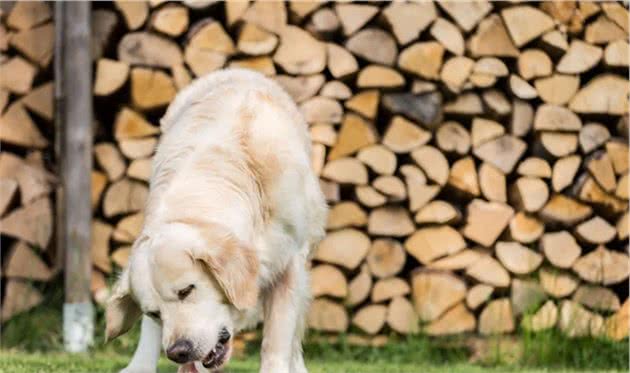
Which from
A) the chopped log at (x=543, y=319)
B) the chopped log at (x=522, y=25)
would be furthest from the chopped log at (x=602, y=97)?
the chopped log at (x=543, y=319)

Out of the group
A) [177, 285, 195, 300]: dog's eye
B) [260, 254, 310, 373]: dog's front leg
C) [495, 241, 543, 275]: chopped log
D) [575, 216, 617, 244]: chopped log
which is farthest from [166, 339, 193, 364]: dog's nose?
[575, 216, 617, 244]: chopped log

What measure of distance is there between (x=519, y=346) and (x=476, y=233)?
620 mm

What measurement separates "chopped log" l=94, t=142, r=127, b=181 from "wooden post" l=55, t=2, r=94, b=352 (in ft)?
0.52

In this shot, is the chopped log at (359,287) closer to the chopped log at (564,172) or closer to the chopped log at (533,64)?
the chopped log at (564,172)

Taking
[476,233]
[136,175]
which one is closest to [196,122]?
[136,175]

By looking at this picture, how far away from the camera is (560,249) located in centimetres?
679

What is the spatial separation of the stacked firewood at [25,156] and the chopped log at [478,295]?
217 centimetres

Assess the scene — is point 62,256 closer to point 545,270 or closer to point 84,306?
point 84,306

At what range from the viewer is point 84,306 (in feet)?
21.5

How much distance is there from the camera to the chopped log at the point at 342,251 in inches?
264

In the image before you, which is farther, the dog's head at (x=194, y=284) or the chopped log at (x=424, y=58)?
the chopped log at (x=424, y=58)

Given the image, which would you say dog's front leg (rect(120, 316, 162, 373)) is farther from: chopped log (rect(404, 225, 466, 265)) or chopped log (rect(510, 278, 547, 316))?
chopped log (rect(510, 278, 547, 316))

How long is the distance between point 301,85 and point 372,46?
0.42m

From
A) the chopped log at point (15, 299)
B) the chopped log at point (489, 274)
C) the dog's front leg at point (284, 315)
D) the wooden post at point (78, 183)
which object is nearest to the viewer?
the dog's front leg at point (284, 315)
